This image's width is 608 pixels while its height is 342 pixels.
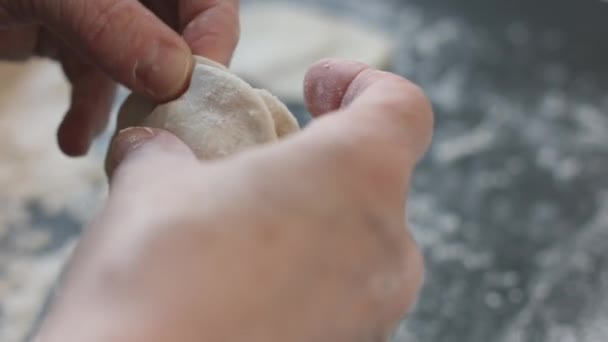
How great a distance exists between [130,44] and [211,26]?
13 centimetres

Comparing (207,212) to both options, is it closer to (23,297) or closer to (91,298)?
(91,298)

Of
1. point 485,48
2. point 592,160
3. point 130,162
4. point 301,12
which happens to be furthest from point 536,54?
point 130,162

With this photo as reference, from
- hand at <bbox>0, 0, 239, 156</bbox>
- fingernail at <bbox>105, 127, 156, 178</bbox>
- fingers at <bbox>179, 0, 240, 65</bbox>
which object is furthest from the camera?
fingers at <bbox>179, 0, 240, 65</bbox>

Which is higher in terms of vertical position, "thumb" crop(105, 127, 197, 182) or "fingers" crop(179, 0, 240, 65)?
"thumb" crop(105, 127, 197, 182)

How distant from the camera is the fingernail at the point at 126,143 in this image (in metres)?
0.49

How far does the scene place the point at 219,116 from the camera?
54 cm

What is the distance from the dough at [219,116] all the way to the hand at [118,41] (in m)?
0.02

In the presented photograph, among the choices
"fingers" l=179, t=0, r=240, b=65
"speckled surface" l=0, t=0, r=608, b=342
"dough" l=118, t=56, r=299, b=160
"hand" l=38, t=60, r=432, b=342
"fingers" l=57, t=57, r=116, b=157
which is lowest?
"speckled surface" l=0, t=0, r=608, b=342

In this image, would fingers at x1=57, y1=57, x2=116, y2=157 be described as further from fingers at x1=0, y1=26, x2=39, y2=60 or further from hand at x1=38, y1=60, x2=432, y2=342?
hand at x1=38, y1=60, x2=432, y2=342

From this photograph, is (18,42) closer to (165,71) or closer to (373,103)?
(165,71)

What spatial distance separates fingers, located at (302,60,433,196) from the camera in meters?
0.40

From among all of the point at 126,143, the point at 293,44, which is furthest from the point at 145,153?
the point at 293,44

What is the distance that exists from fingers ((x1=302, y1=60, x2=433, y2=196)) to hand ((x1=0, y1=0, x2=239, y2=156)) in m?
0.15

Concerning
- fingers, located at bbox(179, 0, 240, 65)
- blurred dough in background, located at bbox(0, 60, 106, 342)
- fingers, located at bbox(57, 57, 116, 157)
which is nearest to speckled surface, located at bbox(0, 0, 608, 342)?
blurred dough in background, located at bbox(0, 60, 106, 342)
